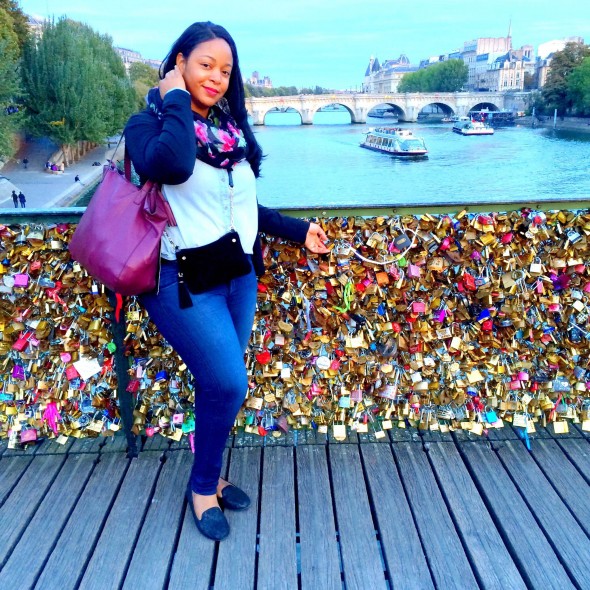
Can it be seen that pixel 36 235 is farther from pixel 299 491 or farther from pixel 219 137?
pixel 299 491

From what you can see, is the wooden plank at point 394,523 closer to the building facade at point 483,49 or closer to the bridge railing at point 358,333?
the bridge railing at point 358,333

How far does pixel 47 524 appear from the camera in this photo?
6.98ft

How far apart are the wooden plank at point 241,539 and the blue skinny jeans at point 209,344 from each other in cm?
29

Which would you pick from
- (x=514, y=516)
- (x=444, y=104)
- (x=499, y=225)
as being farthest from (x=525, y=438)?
(x=444, y=104)

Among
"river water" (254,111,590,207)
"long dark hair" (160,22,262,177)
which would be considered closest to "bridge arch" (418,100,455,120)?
"river water" (254,111,590,207)

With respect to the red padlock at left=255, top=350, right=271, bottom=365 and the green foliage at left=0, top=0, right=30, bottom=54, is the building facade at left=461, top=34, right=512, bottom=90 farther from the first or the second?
the red padlock at left=255, top=350, right=271, bottom=365

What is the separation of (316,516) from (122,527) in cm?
67

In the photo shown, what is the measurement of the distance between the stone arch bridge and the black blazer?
63.8 meters

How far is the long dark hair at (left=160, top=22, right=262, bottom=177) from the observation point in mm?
1836

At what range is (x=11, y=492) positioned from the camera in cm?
230

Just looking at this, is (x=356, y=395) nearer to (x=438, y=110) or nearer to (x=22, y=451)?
(x=22, y=451)

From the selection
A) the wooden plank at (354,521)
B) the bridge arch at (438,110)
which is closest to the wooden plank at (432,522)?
the wooden plank at (354,521)

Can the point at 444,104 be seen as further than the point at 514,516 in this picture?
Yes

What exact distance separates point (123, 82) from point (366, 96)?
33.9 m
